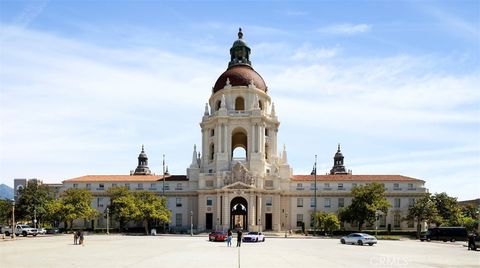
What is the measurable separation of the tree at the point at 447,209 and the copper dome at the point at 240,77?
143 feet

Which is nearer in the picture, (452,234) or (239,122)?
(452,234)

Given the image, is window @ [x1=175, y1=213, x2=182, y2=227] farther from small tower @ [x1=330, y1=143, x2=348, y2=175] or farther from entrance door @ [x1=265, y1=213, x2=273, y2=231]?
small tower @ [x1=330, y1=143, x2=348, y2=175]

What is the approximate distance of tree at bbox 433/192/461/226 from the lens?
289 ft

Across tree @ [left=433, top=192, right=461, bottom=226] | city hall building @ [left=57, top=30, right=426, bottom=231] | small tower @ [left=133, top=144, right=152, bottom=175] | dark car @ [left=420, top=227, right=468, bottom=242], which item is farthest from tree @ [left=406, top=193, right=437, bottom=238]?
small tower @ [left=133, top=144, right=152, bottom=175]

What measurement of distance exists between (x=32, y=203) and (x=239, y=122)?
45496 millimetres

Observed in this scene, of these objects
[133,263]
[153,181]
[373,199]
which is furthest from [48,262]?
[153,181]

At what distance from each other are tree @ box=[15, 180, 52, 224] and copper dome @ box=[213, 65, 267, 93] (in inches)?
1701

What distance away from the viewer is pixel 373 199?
288 feet

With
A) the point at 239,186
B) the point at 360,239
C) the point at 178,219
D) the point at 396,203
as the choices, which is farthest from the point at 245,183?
the point at 360,239

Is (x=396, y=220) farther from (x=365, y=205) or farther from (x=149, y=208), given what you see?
(x=149, y=208)

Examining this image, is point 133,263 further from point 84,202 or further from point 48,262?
point 84,202

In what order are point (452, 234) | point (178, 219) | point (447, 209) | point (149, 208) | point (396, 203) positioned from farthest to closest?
point (178, 219), point (396, 203), point (447, 209), point (149, 208), point (452, 234)

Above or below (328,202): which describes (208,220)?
below

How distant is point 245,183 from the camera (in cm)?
9606
